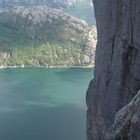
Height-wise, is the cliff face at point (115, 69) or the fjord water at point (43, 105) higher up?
the cliff face at point (115, 69)

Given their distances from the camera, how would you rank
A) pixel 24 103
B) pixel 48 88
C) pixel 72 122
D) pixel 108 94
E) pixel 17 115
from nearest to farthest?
pixel 108 94 < pixel 72 122 < pixel 17 115 < pixel 24 103 < pixel 48 88

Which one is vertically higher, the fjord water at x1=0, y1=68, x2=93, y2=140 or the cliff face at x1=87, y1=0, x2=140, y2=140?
the cliff face at x1=87, y1=0, x2=140, y2=140

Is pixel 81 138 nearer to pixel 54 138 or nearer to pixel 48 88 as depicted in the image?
pixel 54 138

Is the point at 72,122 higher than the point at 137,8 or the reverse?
the reverse

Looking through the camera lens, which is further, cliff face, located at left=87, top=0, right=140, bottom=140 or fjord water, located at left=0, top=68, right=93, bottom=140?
fjord water, located at left=0, top=68, right=93, bottom=140

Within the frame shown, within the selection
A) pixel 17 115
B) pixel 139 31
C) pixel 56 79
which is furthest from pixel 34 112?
pixel 139 31
